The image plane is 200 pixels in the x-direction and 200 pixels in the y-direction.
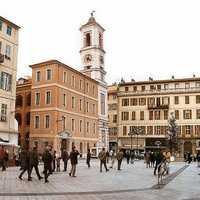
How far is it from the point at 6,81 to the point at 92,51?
1135 inches

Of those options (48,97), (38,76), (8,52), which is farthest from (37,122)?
(8,52)

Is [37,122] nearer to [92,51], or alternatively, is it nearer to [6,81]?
[6,81]

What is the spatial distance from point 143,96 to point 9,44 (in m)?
42.5

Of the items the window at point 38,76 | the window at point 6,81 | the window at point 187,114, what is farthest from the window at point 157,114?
the window at point 6,81

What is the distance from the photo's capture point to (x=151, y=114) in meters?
79.4

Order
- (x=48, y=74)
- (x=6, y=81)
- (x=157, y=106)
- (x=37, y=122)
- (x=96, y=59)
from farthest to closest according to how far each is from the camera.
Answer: (x=157, y=106), (x=96, y=59), (x=37, y=122), (x=48, y=74), (x=6, y=81)

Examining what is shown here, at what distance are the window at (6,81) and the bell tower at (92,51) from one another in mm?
27814

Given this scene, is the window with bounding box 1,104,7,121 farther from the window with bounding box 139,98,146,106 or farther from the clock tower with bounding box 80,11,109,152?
the window with bounding box 139,98,146,106

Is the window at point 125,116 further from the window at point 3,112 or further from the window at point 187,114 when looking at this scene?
the window at point 3,112

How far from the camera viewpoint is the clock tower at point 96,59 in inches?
2670

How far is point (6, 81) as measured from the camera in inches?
1604

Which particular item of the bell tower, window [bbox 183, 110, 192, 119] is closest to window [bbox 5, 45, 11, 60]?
the bell tower

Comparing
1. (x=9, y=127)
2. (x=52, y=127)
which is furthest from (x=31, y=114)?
(x=9, y=127)

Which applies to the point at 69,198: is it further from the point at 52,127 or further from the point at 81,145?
the point at 81,145
